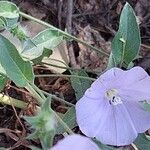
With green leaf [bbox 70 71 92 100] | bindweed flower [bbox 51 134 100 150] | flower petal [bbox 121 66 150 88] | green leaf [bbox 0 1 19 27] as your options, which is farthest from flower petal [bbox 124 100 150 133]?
green leaf [bbox 0 1 19 27]

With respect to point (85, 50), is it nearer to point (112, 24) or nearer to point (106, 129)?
point (112, 24)

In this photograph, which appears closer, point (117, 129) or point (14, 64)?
point (14, 64)

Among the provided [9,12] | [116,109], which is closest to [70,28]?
[9,12]

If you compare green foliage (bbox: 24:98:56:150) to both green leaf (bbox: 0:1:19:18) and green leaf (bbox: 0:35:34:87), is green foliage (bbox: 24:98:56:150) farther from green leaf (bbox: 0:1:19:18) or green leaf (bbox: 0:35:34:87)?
green leaf (bbox: 0:1:19:18)

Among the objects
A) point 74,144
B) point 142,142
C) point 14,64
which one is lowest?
point 142,142

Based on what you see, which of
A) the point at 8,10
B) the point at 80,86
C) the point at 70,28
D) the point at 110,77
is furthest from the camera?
the point at 70,28

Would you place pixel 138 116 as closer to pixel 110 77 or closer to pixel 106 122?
pixel 106 122
